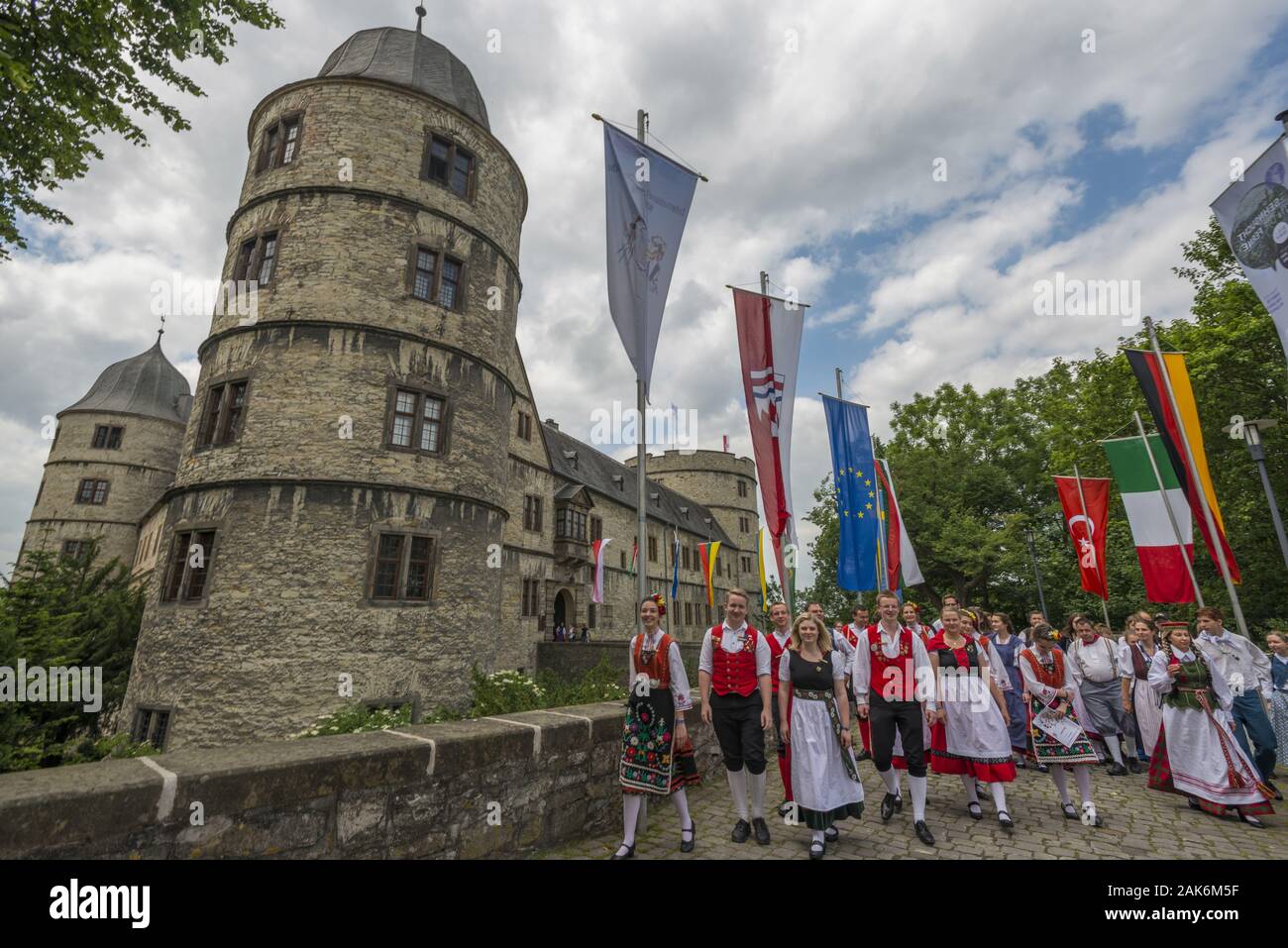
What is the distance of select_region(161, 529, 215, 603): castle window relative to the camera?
40.7 feet

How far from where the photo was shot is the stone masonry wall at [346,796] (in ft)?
8.57

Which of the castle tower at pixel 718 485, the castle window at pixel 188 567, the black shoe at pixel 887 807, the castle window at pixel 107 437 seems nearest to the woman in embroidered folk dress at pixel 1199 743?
the black shoe at pixel 887 807

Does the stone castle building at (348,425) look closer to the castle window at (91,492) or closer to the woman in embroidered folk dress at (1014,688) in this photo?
the woman in embroidered folk dress at (1014,688)

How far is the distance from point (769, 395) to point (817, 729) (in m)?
5.10

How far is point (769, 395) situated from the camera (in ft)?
29.6

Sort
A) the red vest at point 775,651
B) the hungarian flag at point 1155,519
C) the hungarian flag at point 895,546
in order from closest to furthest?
the red vest at point 775,651 < the hungarian flag at point 1155,519 < the hungarian flag at point 895,546

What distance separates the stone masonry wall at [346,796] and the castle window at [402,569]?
897 cm

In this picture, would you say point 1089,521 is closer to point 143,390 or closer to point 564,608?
point 564,608

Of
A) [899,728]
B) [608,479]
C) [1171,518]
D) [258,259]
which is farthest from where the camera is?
[608,479]

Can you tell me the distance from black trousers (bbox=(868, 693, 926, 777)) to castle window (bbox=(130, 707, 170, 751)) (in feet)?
43.0

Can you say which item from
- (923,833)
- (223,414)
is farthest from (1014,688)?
(223,414)

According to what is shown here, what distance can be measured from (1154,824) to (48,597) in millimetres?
18338

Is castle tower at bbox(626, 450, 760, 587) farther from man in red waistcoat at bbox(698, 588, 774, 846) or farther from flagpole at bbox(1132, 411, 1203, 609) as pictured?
man in red waistcoat at bbox(698, 588, 774, 846)

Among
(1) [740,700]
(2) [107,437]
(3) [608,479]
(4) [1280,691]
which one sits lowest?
(4) [1280,691]
